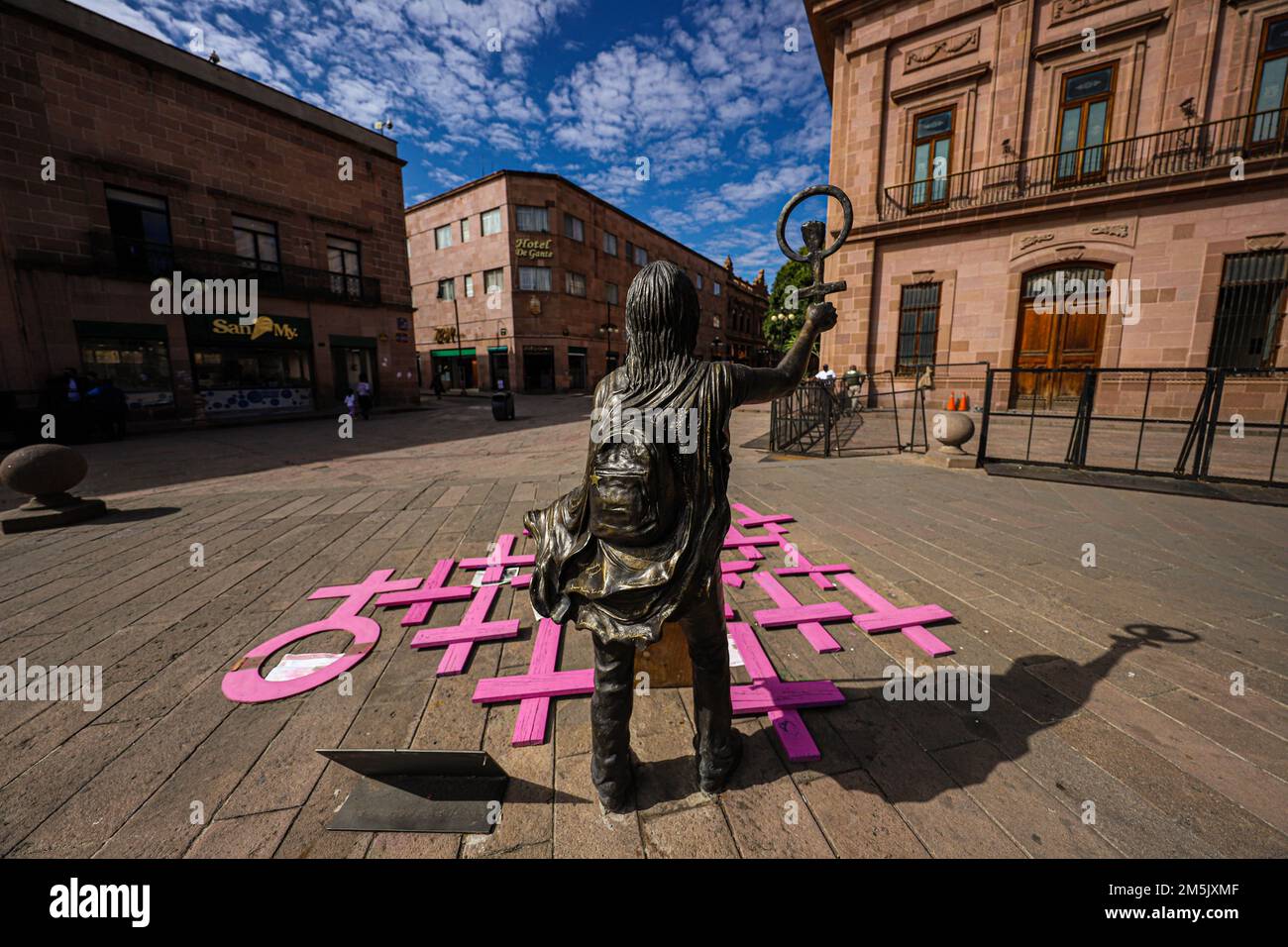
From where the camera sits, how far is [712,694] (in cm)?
177

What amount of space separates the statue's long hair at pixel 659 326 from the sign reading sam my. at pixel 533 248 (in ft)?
95.1

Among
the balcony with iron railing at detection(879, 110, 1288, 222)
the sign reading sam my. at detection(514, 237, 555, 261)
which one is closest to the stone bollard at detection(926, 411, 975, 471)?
the balcony with iron railing at detection(879, 110, 1288, 222)

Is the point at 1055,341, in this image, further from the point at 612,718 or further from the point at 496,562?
the point at 612,718

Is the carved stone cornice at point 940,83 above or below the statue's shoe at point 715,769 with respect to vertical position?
above

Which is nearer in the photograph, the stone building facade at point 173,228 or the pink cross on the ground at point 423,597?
the pink cross on the ground at point 423,597

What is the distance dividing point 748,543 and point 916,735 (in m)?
2.22

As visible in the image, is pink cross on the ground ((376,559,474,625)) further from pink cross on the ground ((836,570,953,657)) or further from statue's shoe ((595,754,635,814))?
pink cross on the ground ((836,570,953,657))

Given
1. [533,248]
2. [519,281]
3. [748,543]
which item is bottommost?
[748,543]

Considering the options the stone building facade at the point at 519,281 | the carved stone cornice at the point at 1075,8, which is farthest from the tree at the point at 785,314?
the carved stone cornice at the point at 1075,8

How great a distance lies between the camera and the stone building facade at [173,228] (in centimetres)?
1165

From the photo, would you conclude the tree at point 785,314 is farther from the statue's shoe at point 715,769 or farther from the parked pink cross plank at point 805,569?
the statue's shoe at point 715,769

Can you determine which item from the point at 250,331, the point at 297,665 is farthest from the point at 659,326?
the point at 250,331

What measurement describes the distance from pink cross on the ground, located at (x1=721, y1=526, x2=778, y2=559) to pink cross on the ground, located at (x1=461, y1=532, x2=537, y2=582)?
1.63 m
